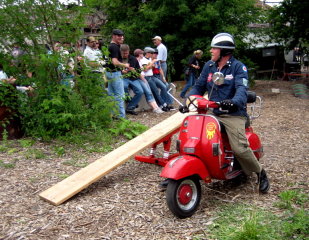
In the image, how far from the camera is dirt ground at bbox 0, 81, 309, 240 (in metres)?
3.46

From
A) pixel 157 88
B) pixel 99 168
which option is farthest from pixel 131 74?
pixel 99 168

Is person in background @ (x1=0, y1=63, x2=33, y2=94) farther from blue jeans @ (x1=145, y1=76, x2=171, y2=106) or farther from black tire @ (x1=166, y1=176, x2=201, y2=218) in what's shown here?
blue jeans @ (x1=145, y1=76, x2=171, y2=106)

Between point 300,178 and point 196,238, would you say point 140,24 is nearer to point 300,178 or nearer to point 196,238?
point 300,178

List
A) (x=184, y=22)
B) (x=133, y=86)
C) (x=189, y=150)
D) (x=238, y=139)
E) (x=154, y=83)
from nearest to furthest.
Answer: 1. (x=189, y=150)
2. (x=238, y=139)
3. (x=133, y=86)
4. (x=154, y=83)
5. (x=184, y=22)

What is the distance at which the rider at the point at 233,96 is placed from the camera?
386 cm

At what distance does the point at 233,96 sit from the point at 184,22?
1039cm

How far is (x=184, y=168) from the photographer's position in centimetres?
352

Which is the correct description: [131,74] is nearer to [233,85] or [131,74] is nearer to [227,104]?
[233,85]

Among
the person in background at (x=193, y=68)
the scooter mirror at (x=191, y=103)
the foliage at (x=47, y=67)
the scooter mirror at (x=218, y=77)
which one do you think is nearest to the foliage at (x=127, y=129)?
the foliage at (x=47, y=67)

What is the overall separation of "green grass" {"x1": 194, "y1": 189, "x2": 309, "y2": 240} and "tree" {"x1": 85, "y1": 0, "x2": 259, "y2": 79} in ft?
33.3

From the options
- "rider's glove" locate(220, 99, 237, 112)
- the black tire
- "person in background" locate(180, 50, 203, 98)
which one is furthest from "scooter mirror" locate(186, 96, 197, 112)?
"person in background" locate(180, 50, 203, 98)

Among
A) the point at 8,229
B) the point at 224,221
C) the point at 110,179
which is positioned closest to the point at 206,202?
the point at 224,221

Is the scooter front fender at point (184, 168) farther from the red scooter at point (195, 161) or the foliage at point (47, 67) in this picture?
the foliage at point (47, 67)

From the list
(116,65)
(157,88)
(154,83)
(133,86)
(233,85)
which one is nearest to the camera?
(233,85)
